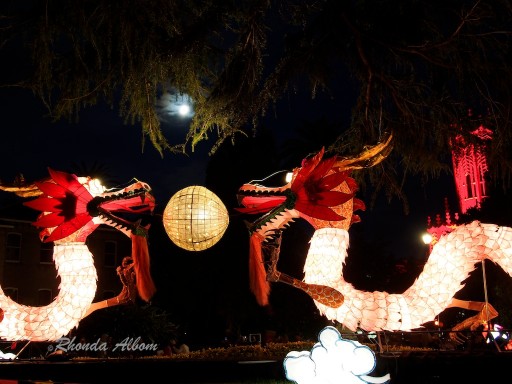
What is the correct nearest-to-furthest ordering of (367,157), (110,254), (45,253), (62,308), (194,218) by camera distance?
(194,218) < (367,157) < (62,308) < (45,253) < (110,254)

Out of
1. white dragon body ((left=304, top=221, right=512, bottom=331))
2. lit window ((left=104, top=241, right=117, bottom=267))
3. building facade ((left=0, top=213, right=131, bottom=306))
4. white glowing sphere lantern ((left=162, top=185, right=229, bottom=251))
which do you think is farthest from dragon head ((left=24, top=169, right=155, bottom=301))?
lit window ((left=104, top=241, right=117, bottom=267))

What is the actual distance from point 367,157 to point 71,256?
144 inches

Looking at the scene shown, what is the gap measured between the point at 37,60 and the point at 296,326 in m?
16.8

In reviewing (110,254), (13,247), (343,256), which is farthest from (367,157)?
(110,254)

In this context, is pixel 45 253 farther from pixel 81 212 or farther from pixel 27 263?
pixel 81 212

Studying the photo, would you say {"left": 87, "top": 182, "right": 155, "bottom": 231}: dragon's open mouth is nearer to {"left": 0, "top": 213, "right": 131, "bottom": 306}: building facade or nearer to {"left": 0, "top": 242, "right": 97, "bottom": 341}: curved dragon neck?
{"left": 0, "top": 242, "right": 97, "bottom": 341}: curved dragon neck

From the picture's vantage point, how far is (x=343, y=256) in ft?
22.0

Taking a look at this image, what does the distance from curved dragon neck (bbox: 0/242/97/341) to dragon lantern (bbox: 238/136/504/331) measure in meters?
1.99

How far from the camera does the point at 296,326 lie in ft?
69.3

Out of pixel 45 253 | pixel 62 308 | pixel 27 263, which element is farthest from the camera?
pixel 45 253

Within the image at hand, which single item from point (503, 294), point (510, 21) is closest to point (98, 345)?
point (510, 21)

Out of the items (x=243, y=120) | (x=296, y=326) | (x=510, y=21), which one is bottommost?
(x=296, y=326)

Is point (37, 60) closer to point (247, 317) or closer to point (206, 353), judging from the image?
point (206, 353)

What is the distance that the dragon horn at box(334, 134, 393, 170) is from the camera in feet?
22.7
